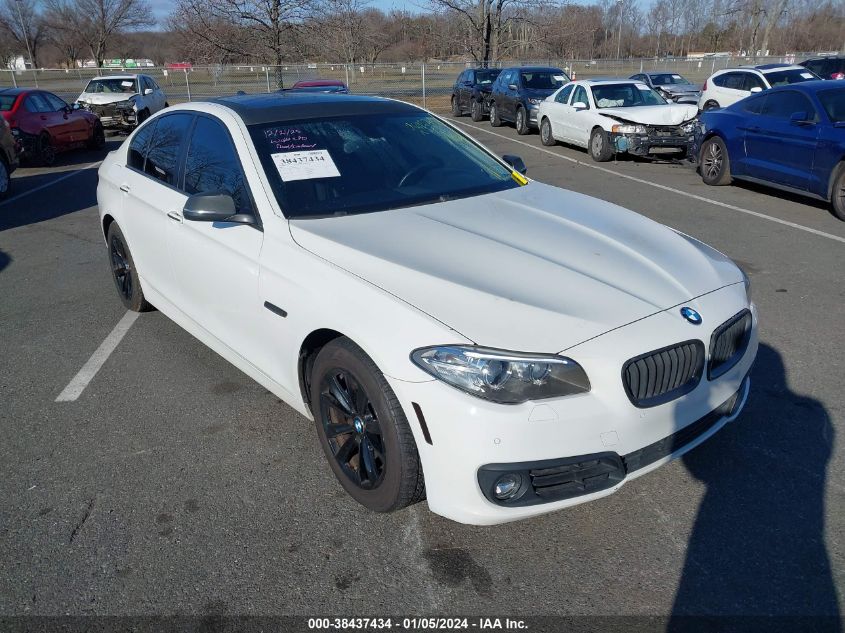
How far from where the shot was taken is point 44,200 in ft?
34.2

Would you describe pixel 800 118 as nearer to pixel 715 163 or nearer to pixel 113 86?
pixel 715 163

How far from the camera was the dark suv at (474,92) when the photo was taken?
822 inches

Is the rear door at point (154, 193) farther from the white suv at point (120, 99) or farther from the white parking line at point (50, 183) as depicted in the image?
the white suv at point (120, 99)

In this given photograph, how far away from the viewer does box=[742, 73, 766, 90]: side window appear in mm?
15476

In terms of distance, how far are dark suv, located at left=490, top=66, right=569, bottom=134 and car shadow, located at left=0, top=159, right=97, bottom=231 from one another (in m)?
10.3

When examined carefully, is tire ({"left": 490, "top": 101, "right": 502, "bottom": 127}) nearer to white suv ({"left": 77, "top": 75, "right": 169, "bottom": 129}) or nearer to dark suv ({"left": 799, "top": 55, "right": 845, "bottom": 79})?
dark suv ({"left": 799, "top": 55, "right": 845, "bottom": 79})

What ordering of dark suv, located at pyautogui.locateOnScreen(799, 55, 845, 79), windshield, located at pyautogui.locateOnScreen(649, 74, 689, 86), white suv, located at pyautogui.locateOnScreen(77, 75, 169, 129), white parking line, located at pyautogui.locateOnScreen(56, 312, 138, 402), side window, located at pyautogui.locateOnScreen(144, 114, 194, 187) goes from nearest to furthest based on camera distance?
1. white parking line, located at pyautogui.locateOnScreen(56, 312, 138, 402)
2. side window, located at pyautogui.locateOnScreen(144, 114, 194, 187)
3. dark suv, located at pyautogui.locateOnScreen(799, 55, 845, 79)
4. white suv, located at pyautogui.locateOnScreen(77, 75, 169, 129)
5. windshield, located at pyautogui.locateOnScreen(649, 74, 689, 86)

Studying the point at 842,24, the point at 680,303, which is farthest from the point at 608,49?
the point at 680,303

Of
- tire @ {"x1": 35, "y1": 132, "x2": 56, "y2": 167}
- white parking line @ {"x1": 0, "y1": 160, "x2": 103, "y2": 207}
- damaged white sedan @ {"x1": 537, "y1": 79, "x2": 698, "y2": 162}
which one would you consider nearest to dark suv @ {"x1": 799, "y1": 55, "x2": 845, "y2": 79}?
damaged white sedan @ {"x1": 537, "y1": 79, "x2": 698, "y2": 162}

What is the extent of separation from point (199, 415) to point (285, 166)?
58.0 inches

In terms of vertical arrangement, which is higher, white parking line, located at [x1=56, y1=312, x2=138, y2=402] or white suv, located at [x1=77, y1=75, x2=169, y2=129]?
white suv, located at [x1=77, y1=75, x2=169, y2=129]

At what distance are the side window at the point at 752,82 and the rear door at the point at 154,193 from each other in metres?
14.9

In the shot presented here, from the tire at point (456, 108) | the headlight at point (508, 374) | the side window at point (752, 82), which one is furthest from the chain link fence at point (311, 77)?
the headlight at point (508, 374)

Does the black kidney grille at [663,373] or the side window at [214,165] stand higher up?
the side window at [214,165]
